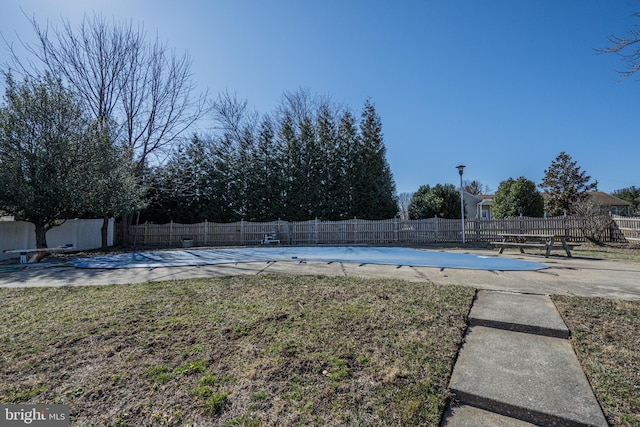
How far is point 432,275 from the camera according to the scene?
5.63 metres

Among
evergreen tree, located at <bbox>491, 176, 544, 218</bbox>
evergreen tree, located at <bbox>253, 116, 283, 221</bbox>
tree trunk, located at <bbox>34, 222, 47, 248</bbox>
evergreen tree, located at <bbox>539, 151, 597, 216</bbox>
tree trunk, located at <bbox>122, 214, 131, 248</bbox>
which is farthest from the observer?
evergreen tree, located at <bbox>539, 151, 597, 216</bbox>

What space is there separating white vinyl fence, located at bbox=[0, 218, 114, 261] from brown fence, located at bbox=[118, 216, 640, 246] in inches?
78.1

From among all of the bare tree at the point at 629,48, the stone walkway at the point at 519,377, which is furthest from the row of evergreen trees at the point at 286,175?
the stone walkway at the point at 519,377

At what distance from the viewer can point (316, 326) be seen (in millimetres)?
3014

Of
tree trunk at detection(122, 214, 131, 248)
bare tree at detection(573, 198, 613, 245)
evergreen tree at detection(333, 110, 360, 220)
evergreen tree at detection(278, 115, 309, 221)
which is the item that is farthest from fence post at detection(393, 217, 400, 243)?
tree trunk at detection(122, 214, 131, 248)

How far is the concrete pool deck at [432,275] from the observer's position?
4.52 metres

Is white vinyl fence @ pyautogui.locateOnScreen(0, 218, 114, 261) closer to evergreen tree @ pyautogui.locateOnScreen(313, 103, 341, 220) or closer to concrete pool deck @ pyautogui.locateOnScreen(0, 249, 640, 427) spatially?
concrete pool deck @ pyautogui.locateOnScreen(0, 249, 640, 427)

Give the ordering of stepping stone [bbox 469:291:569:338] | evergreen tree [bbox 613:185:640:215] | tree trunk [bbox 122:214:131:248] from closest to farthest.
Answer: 1. stepping stone [bbox 469:291:569:338]
2. tree trunk [bbox 122:214:131:248]
3. evergreen tree [bbox 613:185:640:215]

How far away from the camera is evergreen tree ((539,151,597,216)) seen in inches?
667

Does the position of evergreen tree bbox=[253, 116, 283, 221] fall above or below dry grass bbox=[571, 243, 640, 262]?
above

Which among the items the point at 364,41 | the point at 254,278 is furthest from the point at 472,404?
the point at 364,41

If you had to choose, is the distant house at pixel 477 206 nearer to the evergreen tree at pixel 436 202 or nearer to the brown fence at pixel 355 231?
the evergreen tree at pixel 436 202

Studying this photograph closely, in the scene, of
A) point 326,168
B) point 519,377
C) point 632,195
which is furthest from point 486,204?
point 519,377

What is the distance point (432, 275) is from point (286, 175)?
40.6ft
